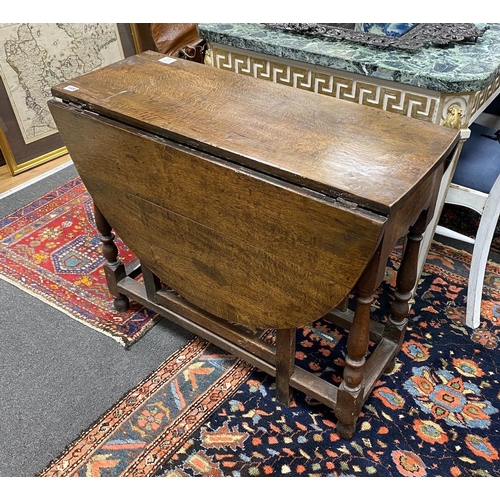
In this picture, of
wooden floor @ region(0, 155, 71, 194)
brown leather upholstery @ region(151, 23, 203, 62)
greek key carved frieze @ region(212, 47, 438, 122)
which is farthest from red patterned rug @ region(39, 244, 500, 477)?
brown leather upholstery @ region(151, 23, 203, 62)

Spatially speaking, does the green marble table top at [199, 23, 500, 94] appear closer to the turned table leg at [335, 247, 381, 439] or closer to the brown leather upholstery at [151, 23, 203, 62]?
the turned table leg at [335, 247, 381, 439]

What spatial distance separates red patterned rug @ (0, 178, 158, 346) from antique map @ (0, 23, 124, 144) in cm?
45

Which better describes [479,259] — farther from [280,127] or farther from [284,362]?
[280,127]

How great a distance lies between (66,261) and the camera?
2049 mm

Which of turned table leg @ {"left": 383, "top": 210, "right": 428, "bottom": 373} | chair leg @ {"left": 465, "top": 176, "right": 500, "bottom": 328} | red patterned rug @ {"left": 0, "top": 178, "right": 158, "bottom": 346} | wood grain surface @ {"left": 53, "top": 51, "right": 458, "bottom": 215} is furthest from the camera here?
red patterned rug @ {"left": 0, "top": 178, "right": 158, "bottom": 346}

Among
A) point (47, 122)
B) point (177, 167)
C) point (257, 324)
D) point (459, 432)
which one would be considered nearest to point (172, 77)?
point (177, 167)

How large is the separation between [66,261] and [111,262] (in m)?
0.43

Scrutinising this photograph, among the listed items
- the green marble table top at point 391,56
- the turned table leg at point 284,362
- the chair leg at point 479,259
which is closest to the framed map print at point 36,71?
the green marble table top at point 391,56

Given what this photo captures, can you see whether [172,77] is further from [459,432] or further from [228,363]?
[459,432]

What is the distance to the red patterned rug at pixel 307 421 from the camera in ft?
4.42

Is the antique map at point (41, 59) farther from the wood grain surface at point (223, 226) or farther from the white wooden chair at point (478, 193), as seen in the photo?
the white wooden chair at point (478, 193)

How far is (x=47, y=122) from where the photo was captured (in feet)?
8.90

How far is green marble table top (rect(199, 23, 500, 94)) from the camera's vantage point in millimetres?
1372

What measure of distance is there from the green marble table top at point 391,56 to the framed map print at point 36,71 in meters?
1.19
